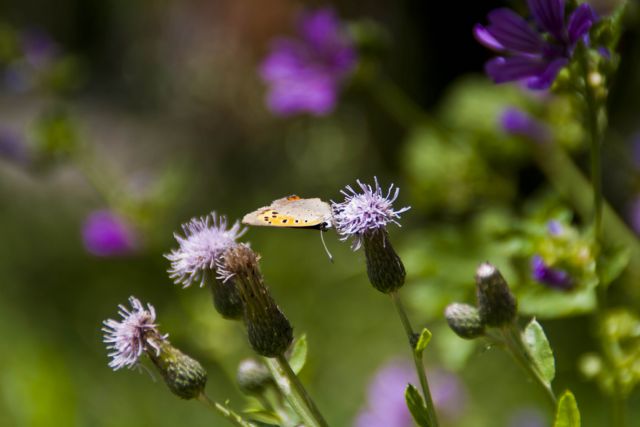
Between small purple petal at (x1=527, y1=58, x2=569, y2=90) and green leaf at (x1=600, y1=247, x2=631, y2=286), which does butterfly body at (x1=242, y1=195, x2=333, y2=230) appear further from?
green leaf at (x1=600, y1=247, x2=631, y2=286)

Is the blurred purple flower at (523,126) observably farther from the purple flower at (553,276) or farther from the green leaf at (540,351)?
the green leaf at (540,351)

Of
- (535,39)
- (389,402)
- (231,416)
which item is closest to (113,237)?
(389,402)

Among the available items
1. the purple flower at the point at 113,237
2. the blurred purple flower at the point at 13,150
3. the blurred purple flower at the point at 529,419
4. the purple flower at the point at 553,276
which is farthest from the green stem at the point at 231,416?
the blurred purple flower at the point at 13,150

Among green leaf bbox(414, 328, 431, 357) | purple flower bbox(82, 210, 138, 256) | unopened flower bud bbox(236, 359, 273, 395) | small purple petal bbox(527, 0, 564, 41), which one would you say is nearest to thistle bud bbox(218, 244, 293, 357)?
unopened flower bud bbox(236, 359, 273, 395)

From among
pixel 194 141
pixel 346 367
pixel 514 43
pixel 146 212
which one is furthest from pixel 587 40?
pixel 194 141

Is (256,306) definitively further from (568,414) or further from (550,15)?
(550,15)

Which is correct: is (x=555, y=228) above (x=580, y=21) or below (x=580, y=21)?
below
